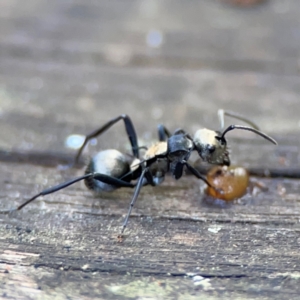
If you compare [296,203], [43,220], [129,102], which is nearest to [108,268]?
[43,220]

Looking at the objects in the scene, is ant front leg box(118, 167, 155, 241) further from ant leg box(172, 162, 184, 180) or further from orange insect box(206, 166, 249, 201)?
orange insect box(206, 166, 249, 201)

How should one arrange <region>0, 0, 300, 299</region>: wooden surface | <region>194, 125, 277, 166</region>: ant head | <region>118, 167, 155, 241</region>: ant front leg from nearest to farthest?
<region>0, 0, 300, 299</region>: wooden surface
<region>118, 167, 155, 241</region>: ant front leg
<region>194, 125, 277, 166</region>: ant head

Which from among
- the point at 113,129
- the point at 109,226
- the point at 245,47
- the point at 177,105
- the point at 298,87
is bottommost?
the point at 109,226

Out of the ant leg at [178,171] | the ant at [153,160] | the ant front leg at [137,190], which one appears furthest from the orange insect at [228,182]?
the ant front leg at [137,190]

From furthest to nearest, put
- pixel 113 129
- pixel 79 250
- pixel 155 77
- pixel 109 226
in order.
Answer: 1. pixel 155 77
2. pixel 113 129
3. pixel 109 226
4. pixel 79 250

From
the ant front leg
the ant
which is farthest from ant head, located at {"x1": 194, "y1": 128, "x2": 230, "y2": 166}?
the ant front leg

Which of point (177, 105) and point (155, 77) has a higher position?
point (155, 77)

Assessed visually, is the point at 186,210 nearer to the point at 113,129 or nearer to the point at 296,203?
the point at 296,203
